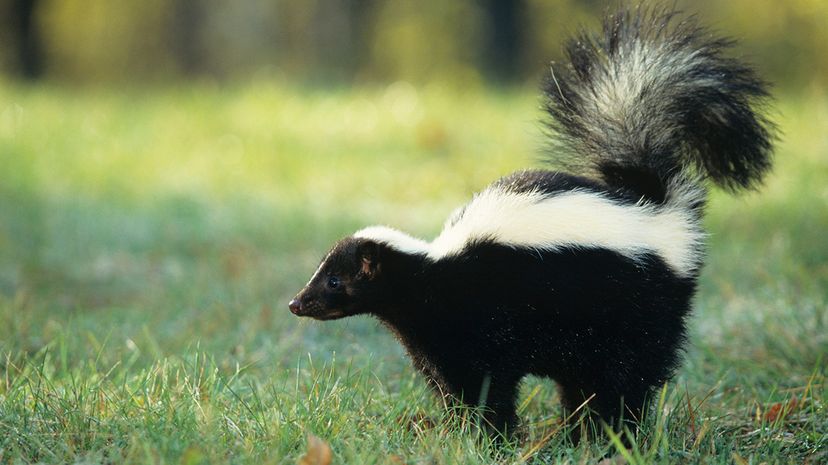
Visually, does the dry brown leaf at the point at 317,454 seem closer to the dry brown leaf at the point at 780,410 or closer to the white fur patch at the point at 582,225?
the white fur patch at the point at 582,225

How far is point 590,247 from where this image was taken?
3.70m

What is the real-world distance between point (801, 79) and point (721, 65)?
17.1 meters

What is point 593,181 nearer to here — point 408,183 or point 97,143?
point 408,183

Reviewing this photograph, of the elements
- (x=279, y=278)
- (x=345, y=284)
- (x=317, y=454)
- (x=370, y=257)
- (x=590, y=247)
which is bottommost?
(x=279, y=278)

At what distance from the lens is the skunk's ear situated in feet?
13.4

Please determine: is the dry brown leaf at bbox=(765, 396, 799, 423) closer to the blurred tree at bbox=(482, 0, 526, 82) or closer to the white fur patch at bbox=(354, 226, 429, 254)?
the white fur patch at bbox=(354, 226, 429, 254)

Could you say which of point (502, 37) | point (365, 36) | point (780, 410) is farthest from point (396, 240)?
point (365, 36)

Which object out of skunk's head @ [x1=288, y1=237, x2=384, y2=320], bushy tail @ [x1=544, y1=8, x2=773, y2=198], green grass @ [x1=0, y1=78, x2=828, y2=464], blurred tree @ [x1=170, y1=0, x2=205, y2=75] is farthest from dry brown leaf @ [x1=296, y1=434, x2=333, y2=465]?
blurred tree @ [x1=170, y1=0, x2=205, y2=75]

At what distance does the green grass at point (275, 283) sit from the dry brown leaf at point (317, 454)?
0.10m

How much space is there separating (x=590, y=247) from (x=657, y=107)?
77 centimetres

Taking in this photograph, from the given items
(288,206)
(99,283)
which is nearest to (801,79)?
(288,206)

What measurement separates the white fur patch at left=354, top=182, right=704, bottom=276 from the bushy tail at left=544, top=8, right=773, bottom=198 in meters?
0.18

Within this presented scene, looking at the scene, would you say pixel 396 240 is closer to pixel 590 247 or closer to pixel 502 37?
pixel 590 247

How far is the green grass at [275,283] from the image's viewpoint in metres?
3.46
